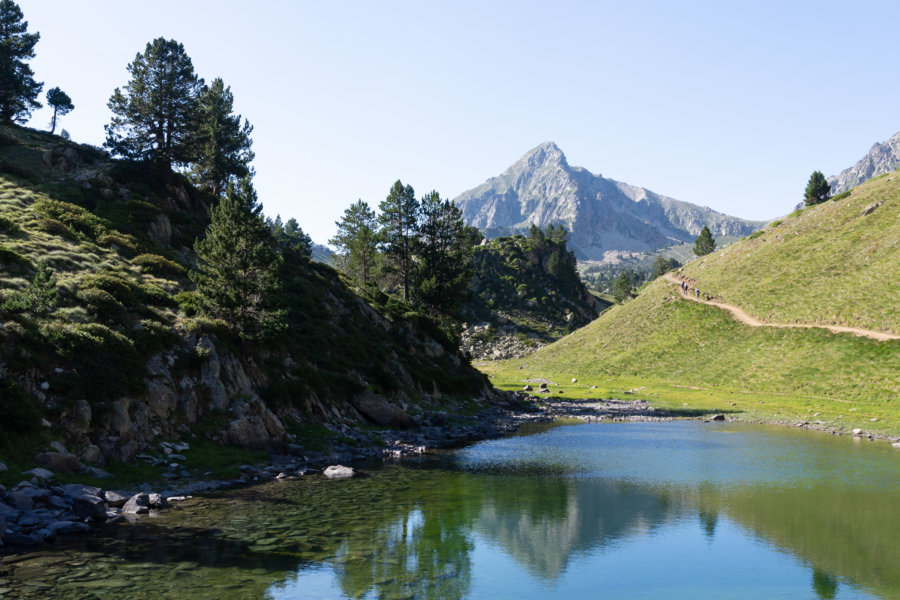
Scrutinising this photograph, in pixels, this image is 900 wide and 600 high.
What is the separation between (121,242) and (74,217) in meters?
6.27

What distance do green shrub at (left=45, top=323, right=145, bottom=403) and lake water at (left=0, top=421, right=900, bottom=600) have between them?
33.7 feet

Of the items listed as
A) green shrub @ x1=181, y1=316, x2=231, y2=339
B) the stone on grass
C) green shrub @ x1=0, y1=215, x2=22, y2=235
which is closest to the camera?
the stone on grass

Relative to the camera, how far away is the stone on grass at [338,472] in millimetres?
40156

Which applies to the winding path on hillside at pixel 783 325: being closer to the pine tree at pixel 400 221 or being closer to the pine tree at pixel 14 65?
the pine tree at pixel 400 221

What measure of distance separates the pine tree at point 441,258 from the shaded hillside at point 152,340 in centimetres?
659

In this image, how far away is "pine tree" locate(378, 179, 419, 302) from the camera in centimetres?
9706

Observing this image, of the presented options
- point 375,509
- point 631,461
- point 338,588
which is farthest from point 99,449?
point 631,461

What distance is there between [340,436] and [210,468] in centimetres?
1363

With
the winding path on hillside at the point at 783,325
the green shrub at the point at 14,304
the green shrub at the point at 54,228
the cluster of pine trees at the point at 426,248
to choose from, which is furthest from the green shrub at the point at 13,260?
the winding path on hillside at the point at 783,325

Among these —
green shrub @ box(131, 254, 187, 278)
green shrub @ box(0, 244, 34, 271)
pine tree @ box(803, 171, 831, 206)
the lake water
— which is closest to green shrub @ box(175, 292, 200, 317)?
green shrub @ box(131, 254, 187, 278)

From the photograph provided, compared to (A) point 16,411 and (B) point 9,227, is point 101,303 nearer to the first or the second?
(A) point 16,411

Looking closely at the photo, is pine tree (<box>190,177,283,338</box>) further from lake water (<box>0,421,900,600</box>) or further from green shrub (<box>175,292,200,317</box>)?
lake water (<box>0,421,900,600</box>)

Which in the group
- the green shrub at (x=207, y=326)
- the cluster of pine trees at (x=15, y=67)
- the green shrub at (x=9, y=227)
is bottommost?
the green shrub at (x=207, y=326)

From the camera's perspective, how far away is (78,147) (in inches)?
3233
